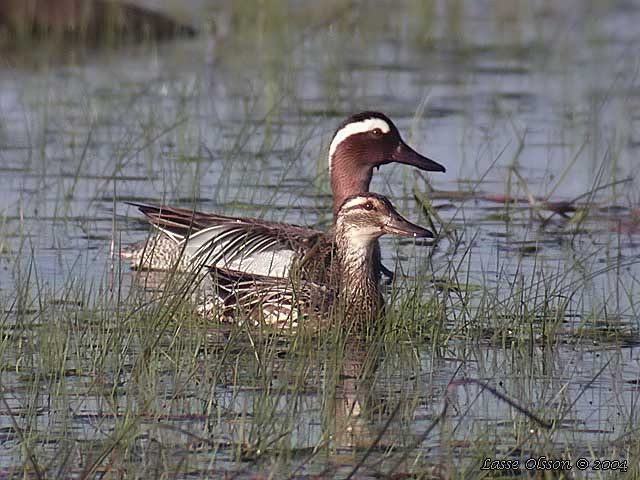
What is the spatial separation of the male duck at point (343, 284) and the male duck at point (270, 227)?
0.26 meters

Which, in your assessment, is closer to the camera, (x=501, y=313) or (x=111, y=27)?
(x=501, y=313)

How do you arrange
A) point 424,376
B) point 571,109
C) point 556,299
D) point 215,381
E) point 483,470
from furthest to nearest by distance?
point 571,109 → point 556,299 → point 424,376 → point 215,381 → point 483,470

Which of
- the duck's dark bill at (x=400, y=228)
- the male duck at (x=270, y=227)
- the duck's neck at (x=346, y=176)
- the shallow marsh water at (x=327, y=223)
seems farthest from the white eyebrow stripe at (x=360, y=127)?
the duck's dark bill at (x=400, y=228)

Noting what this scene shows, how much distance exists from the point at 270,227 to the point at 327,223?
991 millimetres

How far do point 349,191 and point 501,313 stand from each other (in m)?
1.85

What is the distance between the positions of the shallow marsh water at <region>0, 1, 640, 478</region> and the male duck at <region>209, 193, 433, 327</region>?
0.66ft

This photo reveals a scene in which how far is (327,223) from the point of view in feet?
31.3

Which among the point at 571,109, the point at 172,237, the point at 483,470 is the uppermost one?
the point at 571,109

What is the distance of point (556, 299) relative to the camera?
26.2 ft

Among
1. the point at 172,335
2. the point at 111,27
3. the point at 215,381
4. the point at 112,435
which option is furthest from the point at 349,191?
the point at 111,27

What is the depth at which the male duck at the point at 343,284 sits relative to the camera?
7477 millimetres

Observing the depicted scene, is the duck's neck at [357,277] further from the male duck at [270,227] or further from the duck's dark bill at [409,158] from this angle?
the duck's dark bill at [409,158]

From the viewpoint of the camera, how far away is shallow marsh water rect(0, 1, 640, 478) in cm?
564

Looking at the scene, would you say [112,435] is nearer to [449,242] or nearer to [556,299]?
[556,299]
